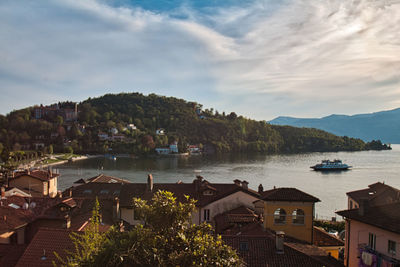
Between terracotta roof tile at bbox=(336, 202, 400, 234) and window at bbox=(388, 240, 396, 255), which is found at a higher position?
terracotta roof tile at bbox=(336, 202, 400, 234)

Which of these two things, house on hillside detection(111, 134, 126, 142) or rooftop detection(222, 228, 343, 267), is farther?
house on hillside detection(111, 134, 126, 142)

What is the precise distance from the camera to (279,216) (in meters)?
13.5

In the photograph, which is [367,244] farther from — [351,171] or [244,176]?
[351,171]

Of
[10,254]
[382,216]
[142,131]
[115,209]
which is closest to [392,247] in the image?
[382,216]

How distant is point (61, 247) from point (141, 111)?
513 feet

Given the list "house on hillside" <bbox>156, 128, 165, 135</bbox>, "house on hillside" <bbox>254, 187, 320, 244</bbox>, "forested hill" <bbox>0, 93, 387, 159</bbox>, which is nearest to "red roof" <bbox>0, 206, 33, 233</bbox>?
A: "house on hillside" <bbox>254, 187, 320, 244</bbox>

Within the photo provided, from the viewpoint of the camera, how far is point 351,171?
71.9 metres

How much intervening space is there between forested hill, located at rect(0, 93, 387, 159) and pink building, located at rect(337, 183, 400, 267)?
107575 millimetres

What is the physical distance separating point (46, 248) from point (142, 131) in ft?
452

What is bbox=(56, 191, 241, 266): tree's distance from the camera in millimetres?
4641

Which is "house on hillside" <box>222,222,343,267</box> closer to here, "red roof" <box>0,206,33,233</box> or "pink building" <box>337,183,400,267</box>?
"pink building" <box>337,183,400,267</box>

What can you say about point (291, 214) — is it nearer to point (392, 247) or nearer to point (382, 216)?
point (382, 216)

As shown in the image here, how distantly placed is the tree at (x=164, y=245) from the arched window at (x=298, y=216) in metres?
9.10

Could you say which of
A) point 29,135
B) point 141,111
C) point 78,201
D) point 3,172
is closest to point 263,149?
point 141,111
